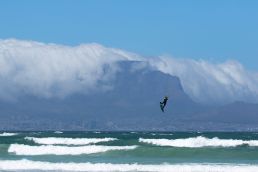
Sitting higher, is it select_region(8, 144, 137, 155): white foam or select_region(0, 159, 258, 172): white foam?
select_region(8, 144, 137, 155): white foam

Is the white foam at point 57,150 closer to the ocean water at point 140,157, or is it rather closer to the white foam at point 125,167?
the ocean water at point 140,157

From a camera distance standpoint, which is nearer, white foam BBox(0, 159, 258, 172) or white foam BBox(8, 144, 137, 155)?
white foam BBox(0, 159, 258, 172)

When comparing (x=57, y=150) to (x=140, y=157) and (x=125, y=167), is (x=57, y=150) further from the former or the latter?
(x=125, y=167)

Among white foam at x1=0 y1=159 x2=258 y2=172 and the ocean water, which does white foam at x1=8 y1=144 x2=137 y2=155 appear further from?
white foam at x1=0 y1=159 x2=258 y2=172

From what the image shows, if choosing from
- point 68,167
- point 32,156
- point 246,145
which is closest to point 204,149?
point 246,145

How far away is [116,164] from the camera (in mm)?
56406

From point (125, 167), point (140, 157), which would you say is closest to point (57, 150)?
point (140, 157)

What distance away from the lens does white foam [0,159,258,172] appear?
53.1m

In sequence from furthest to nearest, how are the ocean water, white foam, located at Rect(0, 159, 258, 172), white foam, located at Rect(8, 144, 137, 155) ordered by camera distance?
1. white foam, located at Rect(8, 144, 137, 155)
2. the ocean water
3. white foam, located at Rect(0, 159, 258, 172)

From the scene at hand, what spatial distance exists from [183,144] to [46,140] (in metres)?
15.0

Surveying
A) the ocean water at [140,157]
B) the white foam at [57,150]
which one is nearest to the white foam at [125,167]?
the ocean water at [140,157]

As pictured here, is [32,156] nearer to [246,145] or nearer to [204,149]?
[204,149]

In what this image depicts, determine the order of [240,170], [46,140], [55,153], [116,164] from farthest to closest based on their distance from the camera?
[46,140]
[55,153]
[116,164]
[240,170]

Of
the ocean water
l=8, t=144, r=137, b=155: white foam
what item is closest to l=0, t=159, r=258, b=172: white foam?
the ocean water
